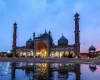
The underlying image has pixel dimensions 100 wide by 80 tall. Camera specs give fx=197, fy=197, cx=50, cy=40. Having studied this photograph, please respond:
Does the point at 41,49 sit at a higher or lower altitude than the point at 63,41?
lower

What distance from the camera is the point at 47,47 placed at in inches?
2368

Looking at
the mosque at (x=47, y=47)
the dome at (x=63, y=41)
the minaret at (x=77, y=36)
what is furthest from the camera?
the dome at (x=63, y=41)

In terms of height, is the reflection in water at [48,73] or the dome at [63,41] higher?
the dome at [63,41]

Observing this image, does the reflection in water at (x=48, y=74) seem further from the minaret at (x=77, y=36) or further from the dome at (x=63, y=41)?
the dome at (x=63, y=41)

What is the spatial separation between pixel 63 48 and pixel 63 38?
5.37 m

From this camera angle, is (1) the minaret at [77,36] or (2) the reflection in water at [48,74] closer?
(2) the reflection in water at [48,74]

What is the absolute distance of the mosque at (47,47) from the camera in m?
57.0

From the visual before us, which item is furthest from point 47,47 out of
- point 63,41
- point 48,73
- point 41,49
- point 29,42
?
point 48,73

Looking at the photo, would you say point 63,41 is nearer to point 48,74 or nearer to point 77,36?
point 77,36

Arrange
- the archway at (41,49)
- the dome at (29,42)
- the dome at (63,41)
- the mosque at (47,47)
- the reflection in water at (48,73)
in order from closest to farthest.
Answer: the reflection in water at (48,73), the mosque at (47,47), the dome at (63,41), the archway at (41,49), the dome at (29,42)

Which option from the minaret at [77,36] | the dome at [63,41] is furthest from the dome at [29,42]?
the minaret at [77,36]

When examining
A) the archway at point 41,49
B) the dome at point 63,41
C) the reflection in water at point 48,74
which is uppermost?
the dome at point 63,41

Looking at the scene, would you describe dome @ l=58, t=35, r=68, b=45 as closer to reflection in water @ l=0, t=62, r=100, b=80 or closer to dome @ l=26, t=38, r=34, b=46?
dome @ l=26, t=38, r=34, b=46

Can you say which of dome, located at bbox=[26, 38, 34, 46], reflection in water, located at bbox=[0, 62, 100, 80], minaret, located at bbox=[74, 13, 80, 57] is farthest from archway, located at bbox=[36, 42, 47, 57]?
reflection in water, located at bbox=[0, 62, 100, 80]
